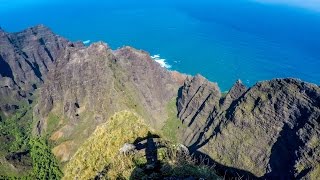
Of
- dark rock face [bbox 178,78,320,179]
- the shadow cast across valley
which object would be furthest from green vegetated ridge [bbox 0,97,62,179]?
the shadow cast across valley

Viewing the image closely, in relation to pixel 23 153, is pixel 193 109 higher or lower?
higher

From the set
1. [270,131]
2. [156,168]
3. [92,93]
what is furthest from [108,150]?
[92,93]

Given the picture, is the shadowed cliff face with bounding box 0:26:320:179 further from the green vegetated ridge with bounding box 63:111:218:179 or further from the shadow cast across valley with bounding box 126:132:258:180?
the shadow cast across valley with bounding box 126:132:258:180

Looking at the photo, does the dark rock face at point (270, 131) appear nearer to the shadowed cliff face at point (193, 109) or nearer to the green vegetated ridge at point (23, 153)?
the shadowed cliff face at point (193, 109)

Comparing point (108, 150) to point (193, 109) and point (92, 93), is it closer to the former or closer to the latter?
point (92, 93)

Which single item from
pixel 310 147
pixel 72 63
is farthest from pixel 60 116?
pixel 310 147

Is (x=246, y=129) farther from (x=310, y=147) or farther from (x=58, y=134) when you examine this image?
(x=58, y=134)

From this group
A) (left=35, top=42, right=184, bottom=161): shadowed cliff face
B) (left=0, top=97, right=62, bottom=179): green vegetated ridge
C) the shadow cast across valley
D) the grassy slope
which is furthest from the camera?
(left=35, top=42, right=184, bottom=161): shadowed cliff face

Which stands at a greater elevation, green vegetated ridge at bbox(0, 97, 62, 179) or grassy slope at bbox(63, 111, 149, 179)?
green vegetated ridge at bbox(0, 97, 62, 179)
